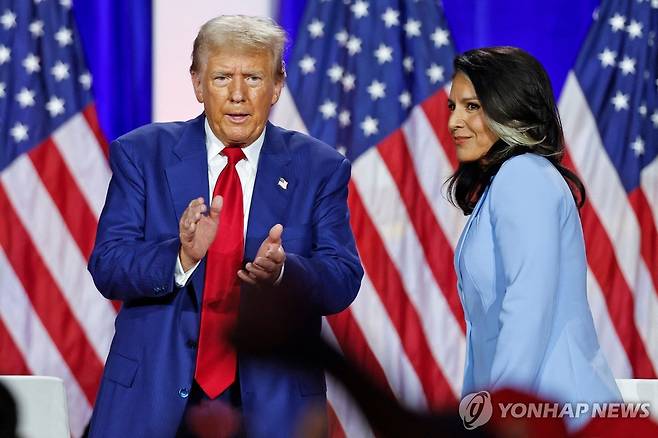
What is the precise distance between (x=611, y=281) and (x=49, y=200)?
2.53 metres

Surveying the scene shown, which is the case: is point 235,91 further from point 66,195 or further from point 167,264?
point 66,195

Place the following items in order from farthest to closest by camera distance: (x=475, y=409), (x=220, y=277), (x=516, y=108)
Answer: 1. (x=220, y=277)
2. (x=516, y=108)
3. (x=475, y=409)

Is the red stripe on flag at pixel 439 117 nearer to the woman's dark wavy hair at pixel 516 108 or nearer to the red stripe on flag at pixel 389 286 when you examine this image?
the red stripe on flag at pixel 389 286

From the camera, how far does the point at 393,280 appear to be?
415 cm

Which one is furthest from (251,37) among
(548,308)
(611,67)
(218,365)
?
(611,67)

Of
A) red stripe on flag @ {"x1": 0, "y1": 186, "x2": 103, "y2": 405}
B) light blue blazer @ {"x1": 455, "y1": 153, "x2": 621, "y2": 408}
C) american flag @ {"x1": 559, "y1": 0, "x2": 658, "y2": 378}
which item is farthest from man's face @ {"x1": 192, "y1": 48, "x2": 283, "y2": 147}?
american flag @ {"x1": 559, "y1": 0, "x2": 658, "y2": 378}

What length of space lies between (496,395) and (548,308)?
102 cm

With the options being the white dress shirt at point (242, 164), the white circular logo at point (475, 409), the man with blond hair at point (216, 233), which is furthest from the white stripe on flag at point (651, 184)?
the white circular logo at point (475, 409)

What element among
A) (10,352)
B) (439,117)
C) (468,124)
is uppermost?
(468,124)

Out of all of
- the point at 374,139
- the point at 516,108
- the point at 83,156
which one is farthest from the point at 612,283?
the point at 516,108

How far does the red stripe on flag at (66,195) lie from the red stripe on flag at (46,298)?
0.57ft

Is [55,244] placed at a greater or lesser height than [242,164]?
lesser

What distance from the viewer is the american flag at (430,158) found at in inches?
162

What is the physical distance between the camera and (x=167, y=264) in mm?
1993
